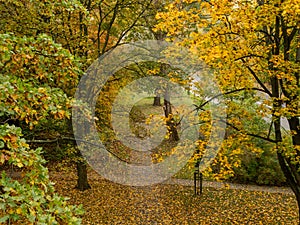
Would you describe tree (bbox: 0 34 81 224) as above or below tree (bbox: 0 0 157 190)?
below

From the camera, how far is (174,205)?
11.9 metres

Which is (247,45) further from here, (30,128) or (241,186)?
(241,186)

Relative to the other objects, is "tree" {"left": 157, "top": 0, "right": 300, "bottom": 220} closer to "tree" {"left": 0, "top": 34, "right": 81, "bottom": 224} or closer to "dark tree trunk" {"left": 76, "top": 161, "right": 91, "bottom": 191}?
"tree" {"left": 0, "top": 34, "right": 81, "bottom": 224}

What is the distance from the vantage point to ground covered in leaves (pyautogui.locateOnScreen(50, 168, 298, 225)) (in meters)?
10.4

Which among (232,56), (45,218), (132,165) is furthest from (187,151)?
(132,165)

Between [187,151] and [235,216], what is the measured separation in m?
4.11

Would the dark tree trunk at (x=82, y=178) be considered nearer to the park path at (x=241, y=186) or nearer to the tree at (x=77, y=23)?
the tree at (x=77, y=23)

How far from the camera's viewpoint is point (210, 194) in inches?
514

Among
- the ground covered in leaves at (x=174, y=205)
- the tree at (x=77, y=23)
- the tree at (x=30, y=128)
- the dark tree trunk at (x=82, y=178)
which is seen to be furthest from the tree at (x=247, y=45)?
the dark tree trunk at (x=82, y=178)

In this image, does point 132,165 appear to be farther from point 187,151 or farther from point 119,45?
point 187,151

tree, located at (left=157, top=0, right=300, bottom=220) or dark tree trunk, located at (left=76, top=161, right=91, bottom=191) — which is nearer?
tree, located at (left=157, top=0, right=300, bottom=220)

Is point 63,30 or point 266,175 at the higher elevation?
point 63,30

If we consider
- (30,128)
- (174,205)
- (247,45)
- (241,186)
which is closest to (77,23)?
(247,45)

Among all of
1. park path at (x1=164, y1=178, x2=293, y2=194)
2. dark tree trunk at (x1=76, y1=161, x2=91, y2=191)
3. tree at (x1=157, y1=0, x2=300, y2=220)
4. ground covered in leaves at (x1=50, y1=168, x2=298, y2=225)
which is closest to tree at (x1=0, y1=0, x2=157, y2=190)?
dark tree trunk at (x1=76, y1=161, x2=91, y2=191)
